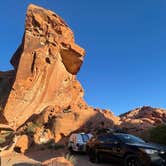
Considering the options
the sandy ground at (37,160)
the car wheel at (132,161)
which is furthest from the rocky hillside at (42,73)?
the car wheel at (132,161)

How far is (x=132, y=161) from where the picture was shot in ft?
47.4

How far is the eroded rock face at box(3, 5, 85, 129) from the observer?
42.2 metres

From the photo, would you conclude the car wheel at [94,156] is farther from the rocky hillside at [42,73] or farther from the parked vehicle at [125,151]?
the rocky hillside at [42,73]

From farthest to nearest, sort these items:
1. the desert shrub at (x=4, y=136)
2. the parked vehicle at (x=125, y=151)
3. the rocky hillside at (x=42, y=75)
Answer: the rocky hillside at (x=42, y=75), the desert shrub at (x=4, y=136), the parked vehicle at (x=125, y=151)

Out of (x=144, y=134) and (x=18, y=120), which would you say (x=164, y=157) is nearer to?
(x=144, y=134)

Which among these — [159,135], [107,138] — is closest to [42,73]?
[159,135]

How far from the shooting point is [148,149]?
557 inches

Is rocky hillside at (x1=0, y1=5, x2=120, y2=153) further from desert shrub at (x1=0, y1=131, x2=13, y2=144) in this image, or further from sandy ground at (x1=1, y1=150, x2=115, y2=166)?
sandy ground at (x1=1, y1=150, x2=115, y2=166)

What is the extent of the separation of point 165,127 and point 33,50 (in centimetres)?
2672

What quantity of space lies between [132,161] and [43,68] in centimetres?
3175

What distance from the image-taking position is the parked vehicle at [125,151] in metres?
13.9

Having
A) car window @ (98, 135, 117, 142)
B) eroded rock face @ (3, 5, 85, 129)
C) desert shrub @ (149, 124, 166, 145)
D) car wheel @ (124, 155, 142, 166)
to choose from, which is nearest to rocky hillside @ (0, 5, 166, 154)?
eroded rock face @ (3, 5, 85, 129)

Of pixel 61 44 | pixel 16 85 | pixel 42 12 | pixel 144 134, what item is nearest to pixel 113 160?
pixel 144 134

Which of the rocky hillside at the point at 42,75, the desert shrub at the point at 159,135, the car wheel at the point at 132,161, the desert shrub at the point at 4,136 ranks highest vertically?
the rocky hillside at the point at 42,75
